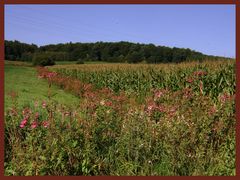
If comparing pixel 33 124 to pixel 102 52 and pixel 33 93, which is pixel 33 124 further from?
pixel 102 52

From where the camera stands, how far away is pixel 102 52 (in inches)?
3462

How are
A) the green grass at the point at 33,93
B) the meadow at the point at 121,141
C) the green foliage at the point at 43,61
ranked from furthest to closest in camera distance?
the green foliage at the point at 43,61 < the green grass at the point at 33,93 < the meadow at the point at 121,141

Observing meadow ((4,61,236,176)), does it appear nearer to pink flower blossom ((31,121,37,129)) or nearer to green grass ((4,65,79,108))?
pink flower blossom ((31,121,37,129))

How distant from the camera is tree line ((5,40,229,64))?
54250 mm

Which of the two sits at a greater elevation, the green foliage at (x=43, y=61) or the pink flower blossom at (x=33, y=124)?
the green foliage at (x=43, y=61)

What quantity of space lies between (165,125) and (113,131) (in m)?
0.76

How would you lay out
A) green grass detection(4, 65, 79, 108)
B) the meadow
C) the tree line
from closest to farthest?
the meadow < green grass detection(4, 65, 79, 108) < the tree line

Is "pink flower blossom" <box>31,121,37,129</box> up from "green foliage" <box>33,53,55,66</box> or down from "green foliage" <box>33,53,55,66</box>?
down

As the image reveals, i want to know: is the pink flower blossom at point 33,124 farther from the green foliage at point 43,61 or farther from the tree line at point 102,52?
the green foliage at point 43,61

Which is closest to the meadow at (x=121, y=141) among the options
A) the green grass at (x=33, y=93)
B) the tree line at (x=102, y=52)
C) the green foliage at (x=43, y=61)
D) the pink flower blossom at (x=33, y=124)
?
the pink flower blossom at (x=33, y=124)

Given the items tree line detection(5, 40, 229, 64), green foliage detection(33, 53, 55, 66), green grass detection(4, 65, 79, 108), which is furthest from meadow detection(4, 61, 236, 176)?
green foliage detection(33, 53, 55, 66)

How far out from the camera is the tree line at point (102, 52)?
54250mm

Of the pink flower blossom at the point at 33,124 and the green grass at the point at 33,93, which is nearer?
the pink flower blossom at the point at 33,124

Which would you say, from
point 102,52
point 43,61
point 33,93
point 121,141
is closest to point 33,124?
point 121,141
